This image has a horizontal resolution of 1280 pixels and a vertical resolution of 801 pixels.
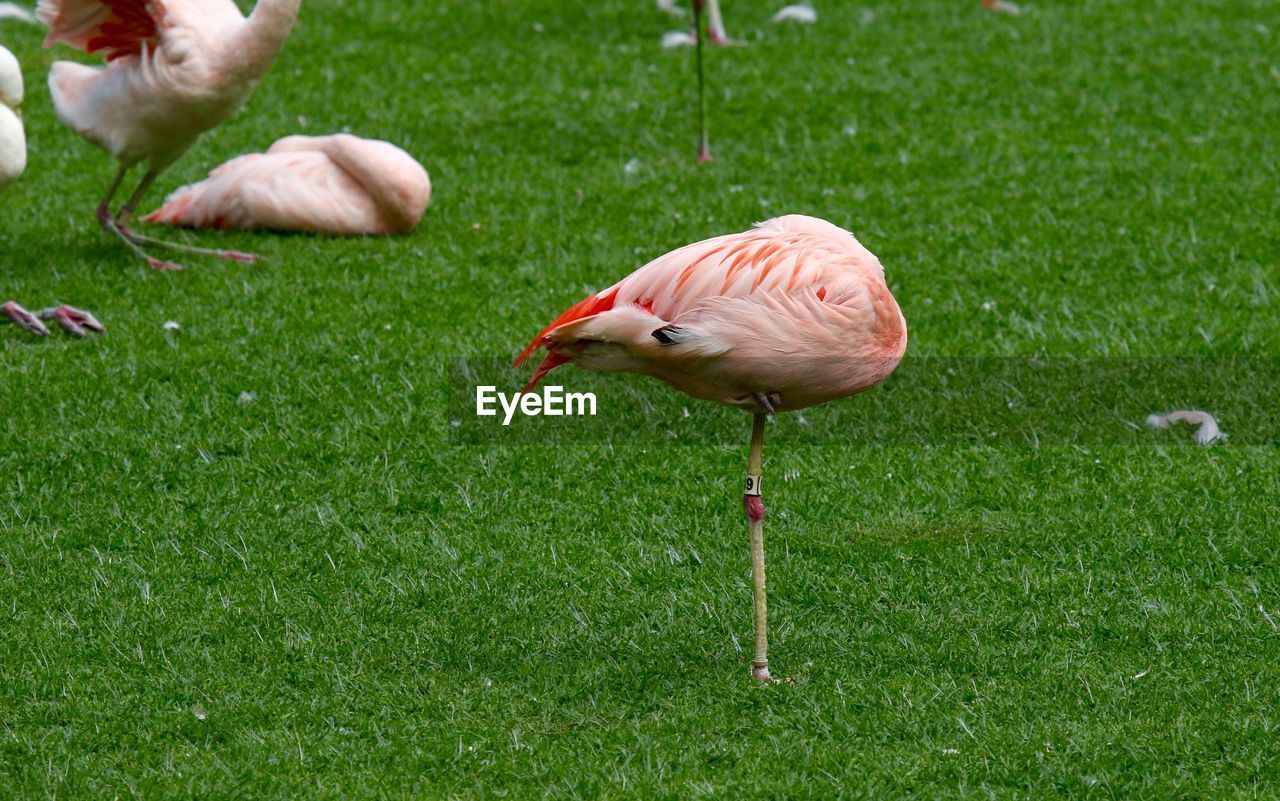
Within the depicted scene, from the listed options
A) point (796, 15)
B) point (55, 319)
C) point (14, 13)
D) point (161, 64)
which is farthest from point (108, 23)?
point (796, 15)

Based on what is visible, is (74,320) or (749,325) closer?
(749,325)

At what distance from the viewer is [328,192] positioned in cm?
653

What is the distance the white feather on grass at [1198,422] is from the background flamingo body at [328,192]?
320 cm

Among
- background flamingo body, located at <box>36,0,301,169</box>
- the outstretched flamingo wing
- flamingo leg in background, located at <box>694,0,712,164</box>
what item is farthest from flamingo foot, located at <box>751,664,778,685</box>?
flamingo leg in background, located at <box>694,0,712,164</box>

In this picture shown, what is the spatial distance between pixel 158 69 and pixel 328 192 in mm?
951

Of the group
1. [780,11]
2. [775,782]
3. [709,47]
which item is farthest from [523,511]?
[780,11]

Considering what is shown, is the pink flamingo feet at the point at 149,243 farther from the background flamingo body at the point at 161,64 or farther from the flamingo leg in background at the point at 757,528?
the flamingo leg in background at the point at 757,528

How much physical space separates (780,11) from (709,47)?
1.08m

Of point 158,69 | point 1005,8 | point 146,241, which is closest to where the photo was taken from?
point 158,69

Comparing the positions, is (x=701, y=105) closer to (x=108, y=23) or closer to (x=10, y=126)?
(x=108, y=23)

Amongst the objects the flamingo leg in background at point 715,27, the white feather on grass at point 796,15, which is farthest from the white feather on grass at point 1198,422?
the white feather on grass at point 796,15

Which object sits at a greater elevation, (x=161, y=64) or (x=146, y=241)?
(x=161, y=64)

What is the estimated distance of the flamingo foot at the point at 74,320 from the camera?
546 centimetres

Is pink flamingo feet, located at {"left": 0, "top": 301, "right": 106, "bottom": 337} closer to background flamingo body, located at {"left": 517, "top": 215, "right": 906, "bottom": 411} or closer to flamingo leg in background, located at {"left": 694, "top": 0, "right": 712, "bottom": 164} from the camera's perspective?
background flamingo body, located at {"left": 517, "top": 215, "right": 906, "bottom": 411}
